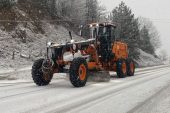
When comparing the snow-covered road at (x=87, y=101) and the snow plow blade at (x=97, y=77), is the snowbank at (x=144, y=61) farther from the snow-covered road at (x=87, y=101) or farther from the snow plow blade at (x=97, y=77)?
the snow-covered road at (x=87, y=101)

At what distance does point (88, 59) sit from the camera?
1997 cm

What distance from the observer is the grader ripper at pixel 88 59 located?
17.5 m

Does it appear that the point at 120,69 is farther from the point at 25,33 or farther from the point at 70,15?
the point at 70,15

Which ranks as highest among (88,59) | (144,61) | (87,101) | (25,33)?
(25,33)

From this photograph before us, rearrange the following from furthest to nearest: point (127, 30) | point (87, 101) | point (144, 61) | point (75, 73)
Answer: point (144, 61), point (127, 30), point (75, 73), point (87, 101)

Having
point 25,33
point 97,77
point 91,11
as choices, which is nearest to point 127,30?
point 91,11

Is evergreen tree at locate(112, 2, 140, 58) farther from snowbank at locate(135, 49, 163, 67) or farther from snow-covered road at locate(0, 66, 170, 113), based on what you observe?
snow-covered road at locate(0, 66, 170, 113)

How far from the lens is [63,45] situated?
18.8 m

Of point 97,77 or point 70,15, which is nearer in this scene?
point 97,77

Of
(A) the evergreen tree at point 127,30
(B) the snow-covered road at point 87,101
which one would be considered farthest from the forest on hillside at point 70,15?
(B) the snow-covered road at point 87,101

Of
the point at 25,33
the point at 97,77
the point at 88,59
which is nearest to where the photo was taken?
the point at 88,59

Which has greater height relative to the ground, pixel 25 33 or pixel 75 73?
pixel 25 33

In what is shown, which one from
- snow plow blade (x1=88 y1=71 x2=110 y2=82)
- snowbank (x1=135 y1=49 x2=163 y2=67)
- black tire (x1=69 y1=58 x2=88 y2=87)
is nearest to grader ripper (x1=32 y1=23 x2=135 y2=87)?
black tire (x1=69 y1=58 x2=88 y2=87)

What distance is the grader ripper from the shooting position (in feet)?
57.3
